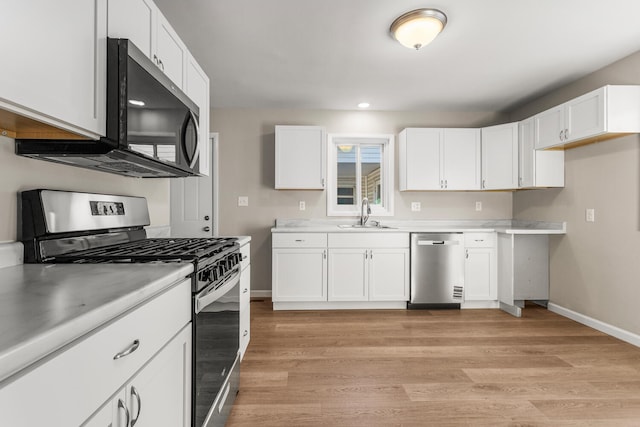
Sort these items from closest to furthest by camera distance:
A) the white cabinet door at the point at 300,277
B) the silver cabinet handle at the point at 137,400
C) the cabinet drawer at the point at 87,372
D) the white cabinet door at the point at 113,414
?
the cabinet drawer at the point at 87,372
the white cabinet door at the point at 113,414
the silver cabinet handle at the point at 137,400
the white cabinet door at the point at 300,277

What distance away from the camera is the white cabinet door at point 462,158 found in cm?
397

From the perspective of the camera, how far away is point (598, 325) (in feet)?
9.81

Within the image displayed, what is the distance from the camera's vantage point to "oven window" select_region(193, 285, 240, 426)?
1230 mm

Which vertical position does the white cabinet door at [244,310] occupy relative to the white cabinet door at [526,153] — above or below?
below

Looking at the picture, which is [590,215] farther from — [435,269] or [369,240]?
[369,240]

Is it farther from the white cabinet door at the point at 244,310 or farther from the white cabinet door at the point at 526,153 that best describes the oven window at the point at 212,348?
the white cabinet door at the point at 526,153

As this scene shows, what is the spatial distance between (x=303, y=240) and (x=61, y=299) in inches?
115

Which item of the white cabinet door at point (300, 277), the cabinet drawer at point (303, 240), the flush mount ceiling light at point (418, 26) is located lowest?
the white cabinet door at point (300, 277)

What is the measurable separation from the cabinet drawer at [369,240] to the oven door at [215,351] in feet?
6.27

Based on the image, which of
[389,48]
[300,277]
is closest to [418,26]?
[389,48]

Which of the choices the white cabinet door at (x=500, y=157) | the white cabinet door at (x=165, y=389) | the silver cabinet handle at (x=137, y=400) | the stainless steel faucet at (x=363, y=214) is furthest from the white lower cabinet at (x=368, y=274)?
the silver cabinet handle at (x=137, y=400)

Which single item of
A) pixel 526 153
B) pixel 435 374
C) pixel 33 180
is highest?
pixel 526 153

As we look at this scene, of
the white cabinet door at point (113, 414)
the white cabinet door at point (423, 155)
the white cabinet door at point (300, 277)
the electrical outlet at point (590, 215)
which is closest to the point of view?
the white cabinet door at point (113, 414)

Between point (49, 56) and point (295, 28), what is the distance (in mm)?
1756
